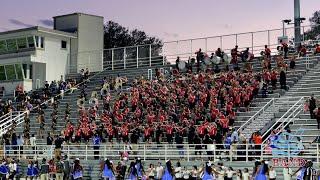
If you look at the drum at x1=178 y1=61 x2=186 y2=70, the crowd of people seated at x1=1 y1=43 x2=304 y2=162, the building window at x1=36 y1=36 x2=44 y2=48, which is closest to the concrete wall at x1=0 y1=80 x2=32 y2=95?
the building window at x1=36 y1=36 x2=44 y2=48

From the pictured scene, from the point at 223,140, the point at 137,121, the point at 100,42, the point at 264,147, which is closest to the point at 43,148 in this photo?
the point at 137,121

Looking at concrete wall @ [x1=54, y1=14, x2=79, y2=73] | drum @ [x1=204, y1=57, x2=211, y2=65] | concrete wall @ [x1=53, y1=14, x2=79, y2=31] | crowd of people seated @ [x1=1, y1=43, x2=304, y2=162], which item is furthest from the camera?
concrete wall @ [x1=53, y1=14, x2=79, y2=31]

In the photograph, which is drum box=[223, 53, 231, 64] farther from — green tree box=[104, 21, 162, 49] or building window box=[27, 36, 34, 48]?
green tree box=[104, 21, 162, 49]

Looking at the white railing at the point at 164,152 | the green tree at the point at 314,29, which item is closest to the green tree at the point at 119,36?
the green tree at the point at 314,29

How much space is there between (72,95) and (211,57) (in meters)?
11.4

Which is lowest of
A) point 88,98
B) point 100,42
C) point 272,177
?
point 272,177

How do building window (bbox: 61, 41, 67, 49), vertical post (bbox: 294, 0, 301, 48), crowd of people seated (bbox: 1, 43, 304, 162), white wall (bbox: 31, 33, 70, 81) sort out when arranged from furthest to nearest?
building window (bbox: 61, 41, 67, 49) → white wall (bbox: 31, 33, 70, 81) → vertical post (bbox: 294, 0, 301, 48) → crowd of people seated (bbox: 1, 43, 304, 162)

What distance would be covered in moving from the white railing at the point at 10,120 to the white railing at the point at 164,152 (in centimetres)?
438

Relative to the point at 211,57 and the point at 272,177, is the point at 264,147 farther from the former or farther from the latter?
the point at 211,57

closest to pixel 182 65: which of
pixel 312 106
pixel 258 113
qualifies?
pixel 258 113

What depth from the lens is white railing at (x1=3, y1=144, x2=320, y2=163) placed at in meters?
27.7

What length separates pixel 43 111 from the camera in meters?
45.3

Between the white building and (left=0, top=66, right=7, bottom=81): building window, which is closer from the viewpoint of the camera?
the white building

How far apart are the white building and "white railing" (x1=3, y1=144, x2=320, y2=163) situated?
15895mm
